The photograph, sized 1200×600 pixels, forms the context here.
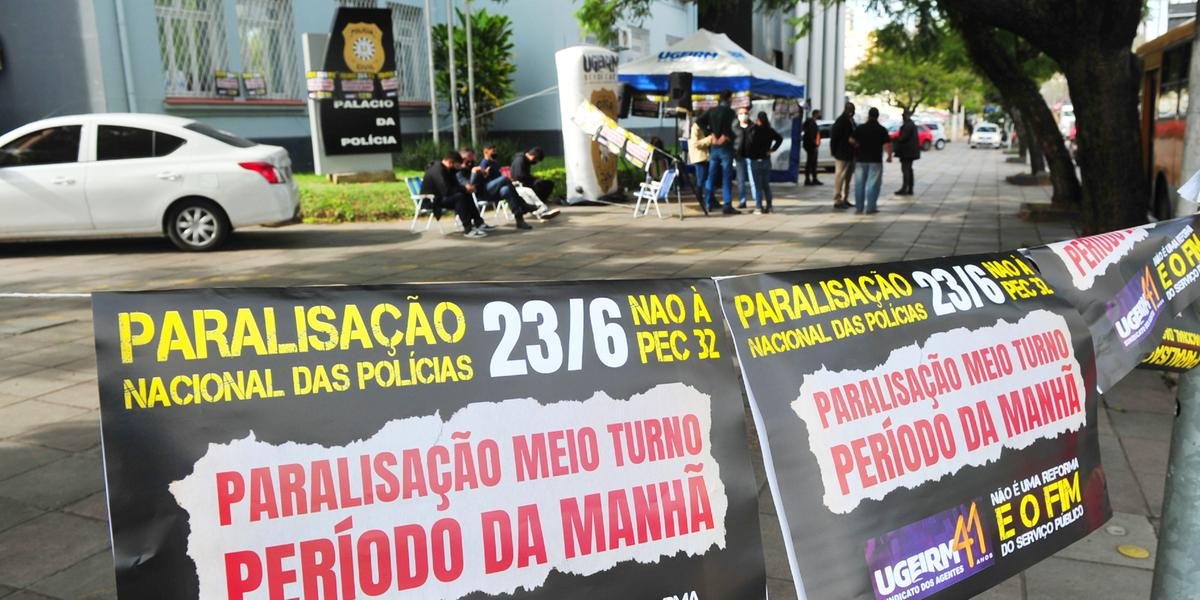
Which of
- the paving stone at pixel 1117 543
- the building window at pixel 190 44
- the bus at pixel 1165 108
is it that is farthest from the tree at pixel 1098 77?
the building window at pixel 190 44

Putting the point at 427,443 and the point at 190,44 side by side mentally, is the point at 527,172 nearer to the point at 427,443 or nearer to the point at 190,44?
the point at 190,44

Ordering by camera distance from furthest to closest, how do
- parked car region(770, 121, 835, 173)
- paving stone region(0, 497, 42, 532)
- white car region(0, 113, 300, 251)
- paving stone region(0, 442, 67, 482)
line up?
parked car region(770, 121, 835, 173) < white car region(0, 113, 300, 251) < paving stone region(0, 442, 67, 482) < paving stone region(0, 497, 42, 532)

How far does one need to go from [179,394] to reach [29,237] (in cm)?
1067

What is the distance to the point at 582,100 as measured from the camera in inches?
643

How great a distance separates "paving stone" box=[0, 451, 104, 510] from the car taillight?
279 inches

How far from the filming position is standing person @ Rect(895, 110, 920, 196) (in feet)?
60.2

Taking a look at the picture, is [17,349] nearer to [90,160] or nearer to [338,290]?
[90,160]

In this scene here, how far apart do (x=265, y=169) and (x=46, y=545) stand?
26.8 ft

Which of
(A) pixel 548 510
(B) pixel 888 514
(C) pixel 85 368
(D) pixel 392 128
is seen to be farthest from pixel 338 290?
(D) pixel 392 128

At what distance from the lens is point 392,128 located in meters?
16.7

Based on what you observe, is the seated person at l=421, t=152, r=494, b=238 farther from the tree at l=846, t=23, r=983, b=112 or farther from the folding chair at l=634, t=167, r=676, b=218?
the tree at l=846, t=23, r=983, b=112

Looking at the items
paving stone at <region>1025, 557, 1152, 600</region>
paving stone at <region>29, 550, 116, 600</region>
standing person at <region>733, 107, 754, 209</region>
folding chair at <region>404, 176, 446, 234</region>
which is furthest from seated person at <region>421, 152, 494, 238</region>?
paving stone at <region>1025, 557, 1152, 600</region>

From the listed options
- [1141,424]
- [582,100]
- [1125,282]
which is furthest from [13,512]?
[582,100]

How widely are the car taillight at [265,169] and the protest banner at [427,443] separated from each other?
32.6ft
